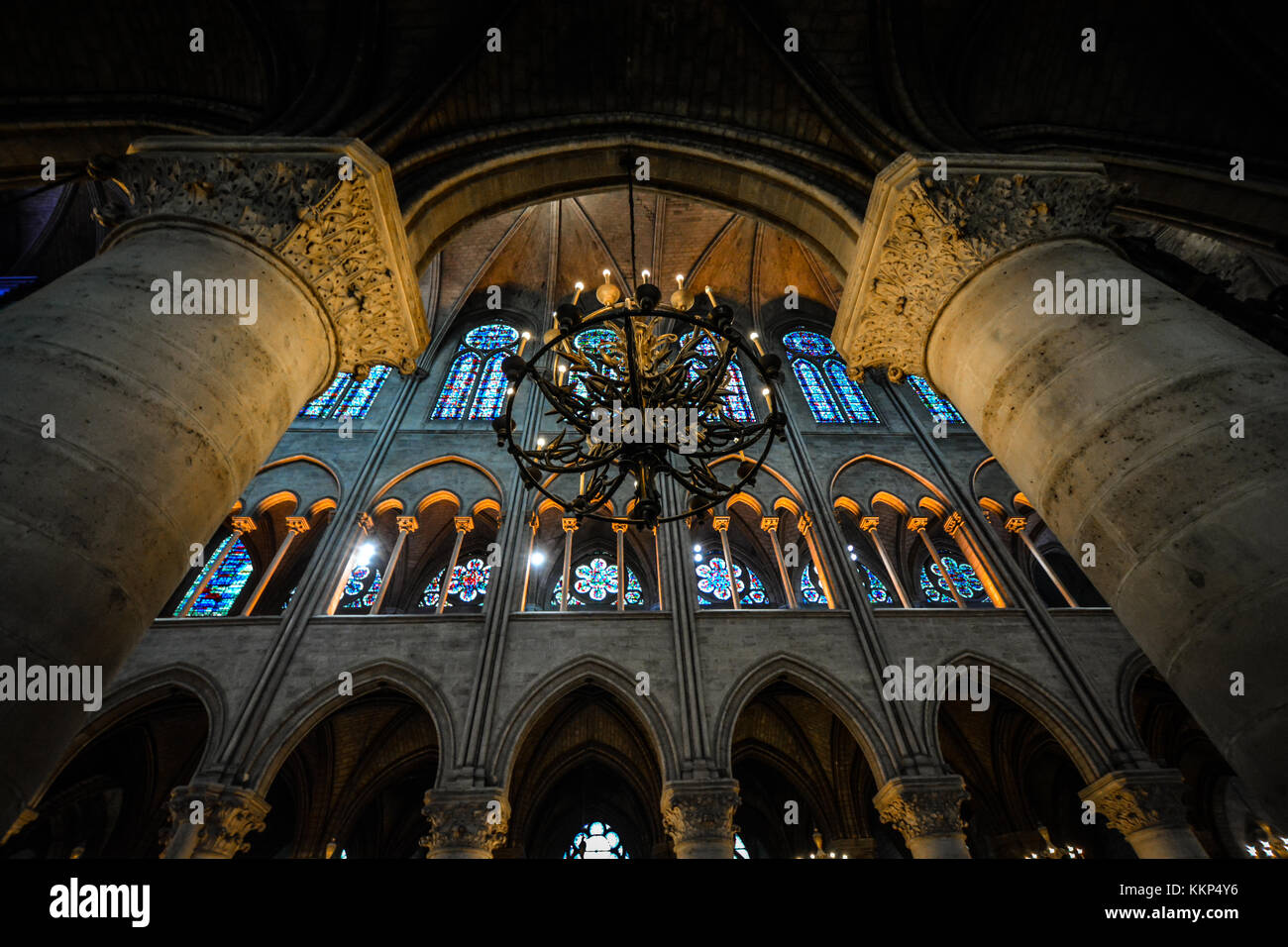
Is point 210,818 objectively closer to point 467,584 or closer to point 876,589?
point 467,584

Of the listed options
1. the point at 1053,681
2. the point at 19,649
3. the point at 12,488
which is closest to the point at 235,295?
the point at 12,488

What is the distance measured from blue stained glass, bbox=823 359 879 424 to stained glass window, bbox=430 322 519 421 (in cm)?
700

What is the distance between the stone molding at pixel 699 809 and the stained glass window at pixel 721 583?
3770 mm

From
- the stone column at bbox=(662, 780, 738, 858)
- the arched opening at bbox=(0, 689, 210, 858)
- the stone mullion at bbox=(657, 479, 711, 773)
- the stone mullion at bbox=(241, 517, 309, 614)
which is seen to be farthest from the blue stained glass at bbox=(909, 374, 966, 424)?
the arched opening at bbox=(0, 689, 210, 858)

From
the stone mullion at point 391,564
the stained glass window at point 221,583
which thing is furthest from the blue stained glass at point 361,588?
the stained glass window at point 221,583

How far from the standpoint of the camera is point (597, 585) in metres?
12.1

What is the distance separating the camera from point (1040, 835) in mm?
9852

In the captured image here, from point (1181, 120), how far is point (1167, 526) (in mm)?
6431

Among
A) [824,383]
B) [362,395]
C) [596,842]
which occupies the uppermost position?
[824,383]

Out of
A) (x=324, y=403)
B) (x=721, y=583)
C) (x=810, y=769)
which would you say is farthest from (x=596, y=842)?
(x=324, y=403)

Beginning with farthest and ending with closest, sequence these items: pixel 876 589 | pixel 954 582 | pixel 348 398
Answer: pixel 348 398 < pixel 876 589 < pixel 954 582

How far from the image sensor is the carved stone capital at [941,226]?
4527mm

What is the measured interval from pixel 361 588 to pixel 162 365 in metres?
8.17
